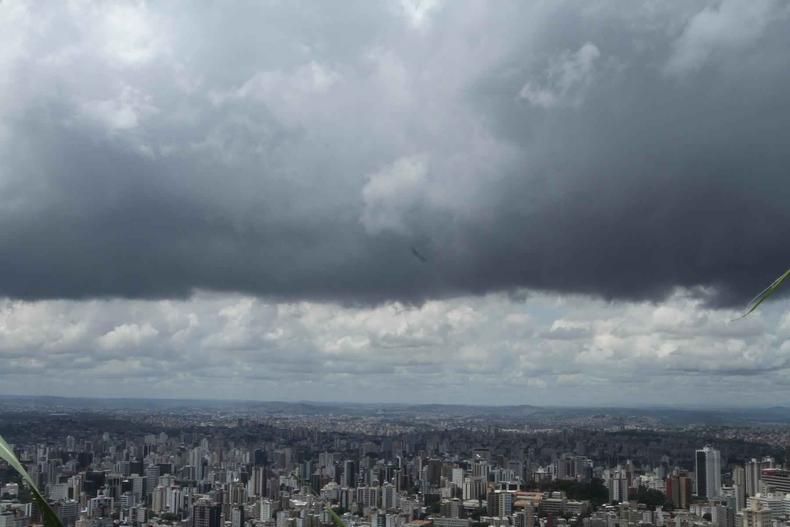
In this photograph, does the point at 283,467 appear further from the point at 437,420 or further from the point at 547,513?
the point at 437,420

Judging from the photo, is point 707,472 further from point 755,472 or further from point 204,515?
point 204,515

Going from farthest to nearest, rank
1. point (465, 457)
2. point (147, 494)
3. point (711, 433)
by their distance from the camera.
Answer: point (465, 457) < point (711, 433) < point (147, 494)

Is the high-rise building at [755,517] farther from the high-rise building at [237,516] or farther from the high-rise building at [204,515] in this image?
the high-rise building at [204,515]

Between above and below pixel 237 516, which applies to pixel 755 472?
above

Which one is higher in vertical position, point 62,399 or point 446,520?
point 62,399

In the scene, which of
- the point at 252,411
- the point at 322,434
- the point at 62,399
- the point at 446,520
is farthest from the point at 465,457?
the point at 62,399

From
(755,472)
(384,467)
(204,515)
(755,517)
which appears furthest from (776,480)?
(204,515)

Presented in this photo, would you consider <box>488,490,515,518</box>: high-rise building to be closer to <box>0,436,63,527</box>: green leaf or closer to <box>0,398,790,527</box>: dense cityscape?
<box>0,398,790,527</box>: dense cityscape
